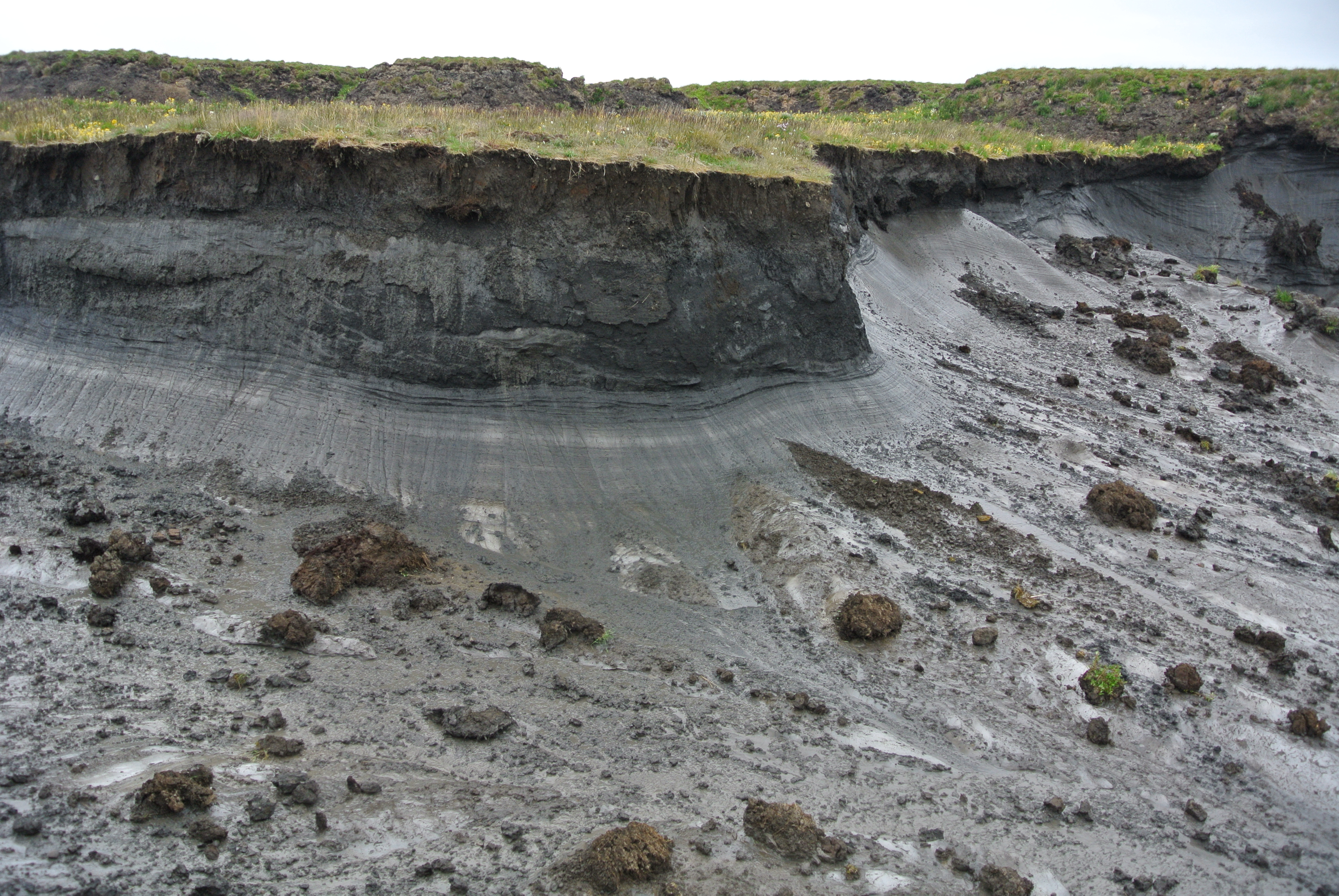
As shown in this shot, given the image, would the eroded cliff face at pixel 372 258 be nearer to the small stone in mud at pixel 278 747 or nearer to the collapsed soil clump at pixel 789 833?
the small stone in mud at pixel 278 747

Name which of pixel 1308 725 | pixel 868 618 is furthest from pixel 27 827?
pixel 1308 725

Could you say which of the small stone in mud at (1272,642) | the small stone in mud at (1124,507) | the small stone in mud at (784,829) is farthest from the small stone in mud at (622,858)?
the small stone in mud at (1124,507)

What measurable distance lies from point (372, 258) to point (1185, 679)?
8835mm

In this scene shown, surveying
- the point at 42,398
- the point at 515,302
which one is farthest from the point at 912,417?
the point at 42,398

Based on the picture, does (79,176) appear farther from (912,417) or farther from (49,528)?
(912,417)

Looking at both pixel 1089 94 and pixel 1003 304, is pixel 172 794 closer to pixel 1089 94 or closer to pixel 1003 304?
pixel 1003 304

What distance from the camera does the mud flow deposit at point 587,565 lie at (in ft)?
17.4

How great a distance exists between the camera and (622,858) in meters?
4.88

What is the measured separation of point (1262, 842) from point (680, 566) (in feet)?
16.6

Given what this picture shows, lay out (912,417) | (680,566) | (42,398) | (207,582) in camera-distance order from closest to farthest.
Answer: (207,582) → (680,566) → (42,398) → (912,417)

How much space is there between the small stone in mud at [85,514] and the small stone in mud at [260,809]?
4.12m

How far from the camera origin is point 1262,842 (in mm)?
5996

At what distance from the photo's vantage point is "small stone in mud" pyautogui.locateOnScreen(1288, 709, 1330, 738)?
6.75 meters

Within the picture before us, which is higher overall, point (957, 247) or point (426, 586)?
point (957, 247)
